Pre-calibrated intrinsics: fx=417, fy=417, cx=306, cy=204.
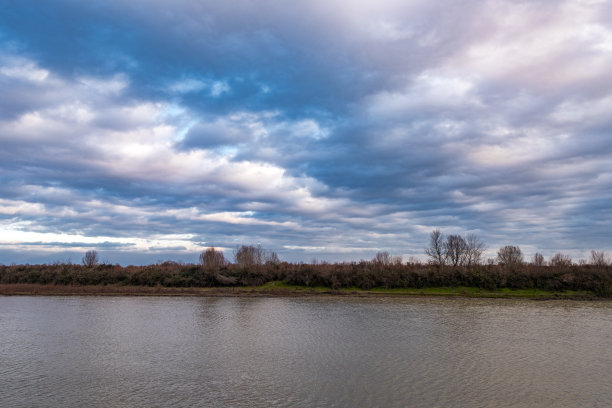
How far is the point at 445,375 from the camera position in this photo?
14.3 metres

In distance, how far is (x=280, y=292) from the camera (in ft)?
162

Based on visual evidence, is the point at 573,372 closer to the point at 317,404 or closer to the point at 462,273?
the point at 317,404

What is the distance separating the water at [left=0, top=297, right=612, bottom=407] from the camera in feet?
39.3

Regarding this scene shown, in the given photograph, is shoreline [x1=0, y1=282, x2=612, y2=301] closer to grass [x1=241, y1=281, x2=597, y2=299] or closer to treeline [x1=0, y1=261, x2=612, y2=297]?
grass [x1=241, y1=281, x2=597, y2=299]

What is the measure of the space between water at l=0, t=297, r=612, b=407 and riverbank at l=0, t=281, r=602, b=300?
18059 millimetres

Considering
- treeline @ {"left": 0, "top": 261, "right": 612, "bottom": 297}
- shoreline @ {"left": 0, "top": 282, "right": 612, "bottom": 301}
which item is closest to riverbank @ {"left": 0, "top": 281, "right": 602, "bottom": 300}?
shoreline @ {"left": 0, "top": 282, "right": 612, "bottom": 301}

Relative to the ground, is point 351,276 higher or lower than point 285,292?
higher

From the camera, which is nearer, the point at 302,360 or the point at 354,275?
the point at 302,360

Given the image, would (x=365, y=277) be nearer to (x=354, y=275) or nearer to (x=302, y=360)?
(x=354, y=275)

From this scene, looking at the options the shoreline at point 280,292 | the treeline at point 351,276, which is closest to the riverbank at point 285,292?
the shoreline at point 280,292

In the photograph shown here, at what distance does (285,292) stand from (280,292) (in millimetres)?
590

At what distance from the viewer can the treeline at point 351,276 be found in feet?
162

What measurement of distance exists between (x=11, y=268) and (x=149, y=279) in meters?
26.2

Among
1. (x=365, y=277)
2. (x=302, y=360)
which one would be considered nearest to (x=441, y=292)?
(x=365, y=277)
